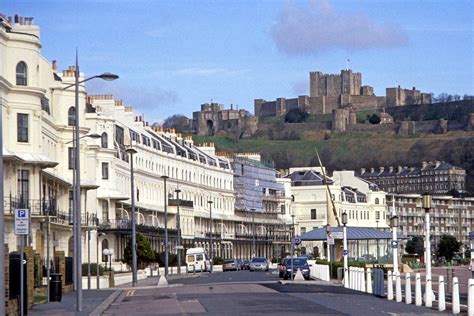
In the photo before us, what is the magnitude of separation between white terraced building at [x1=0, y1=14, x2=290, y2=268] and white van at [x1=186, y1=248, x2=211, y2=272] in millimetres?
5524

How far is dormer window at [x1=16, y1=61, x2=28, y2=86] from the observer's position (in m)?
78.6

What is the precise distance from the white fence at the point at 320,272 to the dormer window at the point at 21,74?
2078 cm

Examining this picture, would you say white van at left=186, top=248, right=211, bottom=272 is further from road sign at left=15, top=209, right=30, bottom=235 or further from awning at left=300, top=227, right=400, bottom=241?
road sign at left=15, top=209, right=30, bottom=235

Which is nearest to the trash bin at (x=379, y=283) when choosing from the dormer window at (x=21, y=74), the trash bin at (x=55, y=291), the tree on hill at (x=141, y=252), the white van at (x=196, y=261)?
the trash bin at (x=55, y=291)

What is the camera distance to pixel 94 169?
355ft

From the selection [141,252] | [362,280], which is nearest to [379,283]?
[362,280]

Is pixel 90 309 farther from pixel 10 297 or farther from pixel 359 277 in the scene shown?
pixel 359 277

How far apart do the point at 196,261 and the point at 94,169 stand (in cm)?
2448

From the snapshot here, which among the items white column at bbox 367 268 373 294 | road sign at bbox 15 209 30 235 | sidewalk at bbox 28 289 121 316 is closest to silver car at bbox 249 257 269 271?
sidewalk at bbox 28 289 121 316

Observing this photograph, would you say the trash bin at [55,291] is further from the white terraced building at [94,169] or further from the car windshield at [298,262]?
the car windshield at [298,262]

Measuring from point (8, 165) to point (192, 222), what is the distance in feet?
292

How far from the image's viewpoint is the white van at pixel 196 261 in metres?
129

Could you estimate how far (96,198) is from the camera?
113 meters

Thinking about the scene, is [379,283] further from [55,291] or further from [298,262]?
[298,262]
